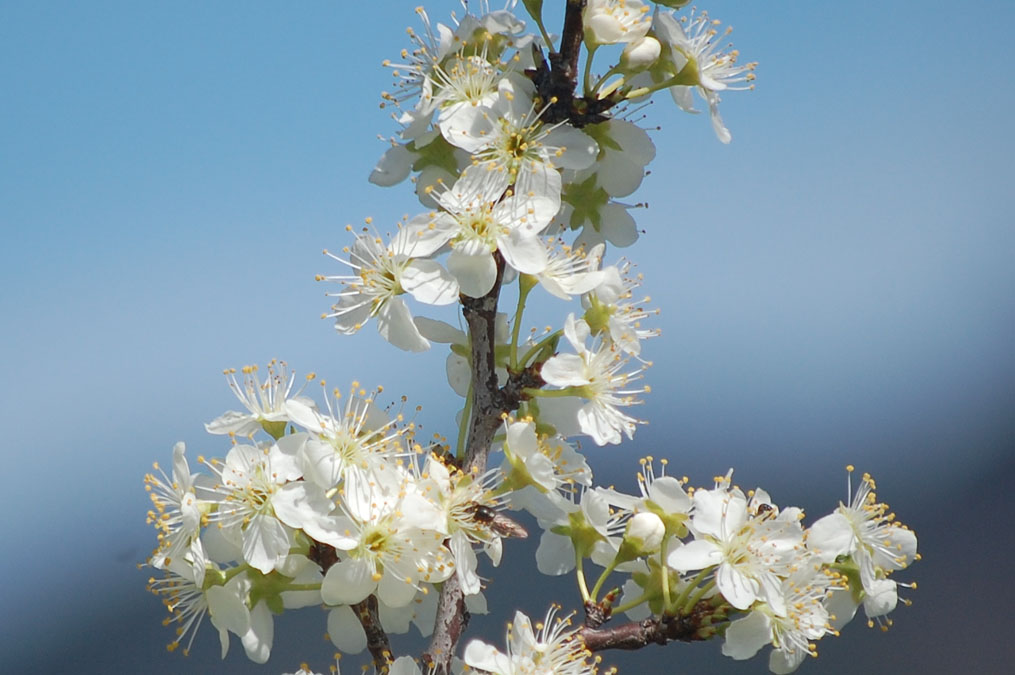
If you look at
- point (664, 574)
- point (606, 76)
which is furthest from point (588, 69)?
point (664, 574)

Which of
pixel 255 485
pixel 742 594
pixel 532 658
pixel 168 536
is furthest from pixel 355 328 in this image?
pixel 742 594

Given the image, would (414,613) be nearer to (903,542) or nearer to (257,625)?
(257,625)

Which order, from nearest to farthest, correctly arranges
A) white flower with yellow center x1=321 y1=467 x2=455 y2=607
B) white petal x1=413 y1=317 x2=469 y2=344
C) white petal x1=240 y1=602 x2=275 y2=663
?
1. white flower with yellow center x1=321 y1=467 x2=455 y2=607
2. white petal x1=240 y1=602 x2=275 y2=663
3. white petal x1=413 y1=317 x2=469 y2=344

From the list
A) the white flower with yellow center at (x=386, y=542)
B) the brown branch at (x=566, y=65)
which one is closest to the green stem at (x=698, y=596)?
the white flower with yellow center at (x=386, y=542)

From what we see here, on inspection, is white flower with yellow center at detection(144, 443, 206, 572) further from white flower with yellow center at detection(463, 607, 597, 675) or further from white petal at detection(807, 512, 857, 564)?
white petal at detection(807, 512, 857, 564)

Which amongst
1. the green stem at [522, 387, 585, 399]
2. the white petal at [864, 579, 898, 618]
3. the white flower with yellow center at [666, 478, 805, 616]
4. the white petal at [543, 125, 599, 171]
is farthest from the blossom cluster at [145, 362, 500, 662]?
the white petal at [864, 579, 898, 618]

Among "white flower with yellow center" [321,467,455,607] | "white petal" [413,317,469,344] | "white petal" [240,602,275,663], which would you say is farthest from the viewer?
"white petal" [413,317,469,344]

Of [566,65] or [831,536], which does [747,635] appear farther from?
[566,65]

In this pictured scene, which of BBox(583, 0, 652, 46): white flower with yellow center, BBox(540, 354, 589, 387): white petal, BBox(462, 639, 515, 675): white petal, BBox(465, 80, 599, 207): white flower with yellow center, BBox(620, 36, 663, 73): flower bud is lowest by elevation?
BBox(462, 639, 515, 675): white petal
